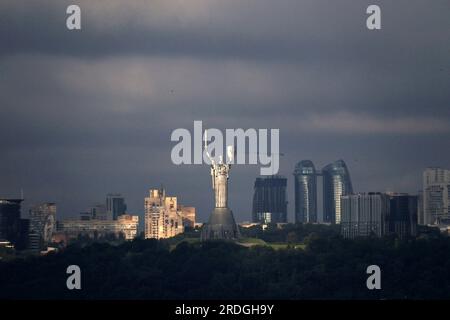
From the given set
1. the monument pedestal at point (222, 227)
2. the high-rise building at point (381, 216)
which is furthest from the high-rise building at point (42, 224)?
the high-rise building at point (381, 216)

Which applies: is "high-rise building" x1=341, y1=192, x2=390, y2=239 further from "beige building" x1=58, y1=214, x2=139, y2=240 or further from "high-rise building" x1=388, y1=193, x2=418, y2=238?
"beige building" x1=58, y1=214, x2=139, y2=240

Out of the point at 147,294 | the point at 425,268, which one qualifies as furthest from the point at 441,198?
the point at 147,294

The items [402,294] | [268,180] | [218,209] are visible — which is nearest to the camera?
[402,294]

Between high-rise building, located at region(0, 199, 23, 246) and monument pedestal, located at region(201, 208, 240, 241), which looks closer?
monument pedestal, located at region(201, 208, 240, 241)

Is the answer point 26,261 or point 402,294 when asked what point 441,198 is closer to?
point 402,294

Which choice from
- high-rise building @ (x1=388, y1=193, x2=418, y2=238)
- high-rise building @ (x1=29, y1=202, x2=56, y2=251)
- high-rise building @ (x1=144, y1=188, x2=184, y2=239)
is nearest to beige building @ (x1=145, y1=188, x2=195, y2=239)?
high-rise building @ (x1=144, y1=188, x2=184, y2=239)

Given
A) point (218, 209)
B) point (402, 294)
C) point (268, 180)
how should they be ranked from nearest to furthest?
point (402, 294) < point (218, 209) < point (268, 180)

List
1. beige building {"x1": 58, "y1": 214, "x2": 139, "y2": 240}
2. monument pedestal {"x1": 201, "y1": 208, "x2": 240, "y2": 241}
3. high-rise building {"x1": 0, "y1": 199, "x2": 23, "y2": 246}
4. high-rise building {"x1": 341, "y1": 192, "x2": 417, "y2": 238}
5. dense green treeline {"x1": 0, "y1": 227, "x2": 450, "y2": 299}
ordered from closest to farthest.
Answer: dense green treeline {"x1": 0, "y1": 227, "x2": 450, "y2": 299}, monument pedestal {"x1": 201, "y1": 208, "x2": 240, "y2": 241}, high-rise building {"x1": 0, "y1": 199, "x2": 23, "y2": 246}, high-rise building {"x1": 341, "y1": 192, "x2": 417, "y2": 238}, beige building {"x1": 58, "y1": 214, "x2": 139, "y2": 240}

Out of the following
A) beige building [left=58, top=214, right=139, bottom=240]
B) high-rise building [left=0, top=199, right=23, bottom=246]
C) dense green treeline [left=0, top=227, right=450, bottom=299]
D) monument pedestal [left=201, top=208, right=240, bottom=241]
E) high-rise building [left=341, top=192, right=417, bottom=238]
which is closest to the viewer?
dense green treeline [left=0, top=227, right=450, bottom=299]
